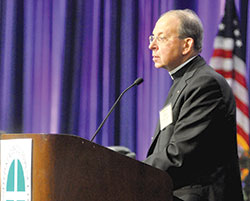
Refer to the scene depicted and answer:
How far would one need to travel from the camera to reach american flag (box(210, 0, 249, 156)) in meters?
4.48

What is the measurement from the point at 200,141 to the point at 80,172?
59cm

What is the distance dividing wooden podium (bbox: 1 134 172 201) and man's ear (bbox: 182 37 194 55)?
36.2 inches

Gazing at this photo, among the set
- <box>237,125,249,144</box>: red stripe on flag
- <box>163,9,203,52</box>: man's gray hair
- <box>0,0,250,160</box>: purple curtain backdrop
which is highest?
<box>163,9,203,52</box>: man's gray hair

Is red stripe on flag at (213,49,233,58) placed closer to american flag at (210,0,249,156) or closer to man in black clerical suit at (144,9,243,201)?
american flag at (210,0,249,156)

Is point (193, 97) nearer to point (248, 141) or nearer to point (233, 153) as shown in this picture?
point (233, 153)

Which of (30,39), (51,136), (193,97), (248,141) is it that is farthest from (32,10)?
(51,136)

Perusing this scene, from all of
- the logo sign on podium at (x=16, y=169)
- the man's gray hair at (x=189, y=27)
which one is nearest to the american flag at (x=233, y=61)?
the man's gray hair at (x=189, y=27)

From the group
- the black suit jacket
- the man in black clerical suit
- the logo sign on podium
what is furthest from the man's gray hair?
the logo sign on podium

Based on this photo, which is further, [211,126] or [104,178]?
[211,126]

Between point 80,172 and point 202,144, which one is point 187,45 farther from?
point 80,172

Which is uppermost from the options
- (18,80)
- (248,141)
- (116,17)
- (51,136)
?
(116,17)

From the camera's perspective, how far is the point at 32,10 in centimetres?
533

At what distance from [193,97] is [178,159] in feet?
1.00

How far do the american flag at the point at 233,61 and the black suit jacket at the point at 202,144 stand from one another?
2.43 meters
